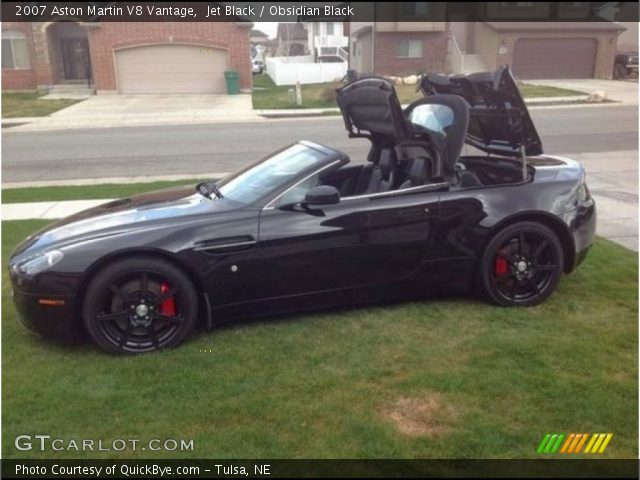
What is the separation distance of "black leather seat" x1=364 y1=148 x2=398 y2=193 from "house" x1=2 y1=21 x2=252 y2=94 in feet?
89.3

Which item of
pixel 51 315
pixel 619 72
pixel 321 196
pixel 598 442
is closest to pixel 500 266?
pixel 321 196

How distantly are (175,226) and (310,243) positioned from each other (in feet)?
2.96

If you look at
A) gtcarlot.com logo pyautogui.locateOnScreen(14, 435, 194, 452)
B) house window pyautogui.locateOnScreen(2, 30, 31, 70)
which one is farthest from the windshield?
house window pyautogui.locateOnScreen(2, 30, 31, 70)

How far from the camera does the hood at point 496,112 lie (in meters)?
4.50

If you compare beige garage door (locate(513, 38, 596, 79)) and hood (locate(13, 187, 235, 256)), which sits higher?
beige garage door (locate(513, 38, 596, 79))

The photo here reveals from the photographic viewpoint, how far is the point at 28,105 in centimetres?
2638

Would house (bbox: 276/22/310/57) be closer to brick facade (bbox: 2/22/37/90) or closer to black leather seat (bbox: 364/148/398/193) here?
brick facade (bbox: 2/22/37/90)

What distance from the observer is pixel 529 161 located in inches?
202

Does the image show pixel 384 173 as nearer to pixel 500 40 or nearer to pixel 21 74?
pixel 21 74

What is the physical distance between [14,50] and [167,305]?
32.9 metres

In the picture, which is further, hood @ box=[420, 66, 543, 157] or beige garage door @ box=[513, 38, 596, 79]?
beige garage door @ box=[513, 38, 596, 79]

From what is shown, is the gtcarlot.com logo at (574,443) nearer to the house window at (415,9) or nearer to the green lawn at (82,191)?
the green lawn at (82,191)

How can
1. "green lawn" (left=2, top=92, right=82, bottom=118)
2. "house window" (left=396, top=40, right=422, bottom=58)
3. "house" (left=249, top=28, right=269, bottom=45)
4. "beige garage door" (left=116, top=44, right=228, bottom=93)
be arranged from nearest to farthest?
"green lawn" (left=2, top=92, right=82, bottom=118), "beige garage door" (left=116, top=44, right=228, bottom=93), "house window" (left=396, top=40, right=422, bottom=58), "house" (left=249, top=28, right=269, bottom=45)

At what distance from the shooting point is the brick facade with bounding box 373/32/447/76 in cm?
3628
